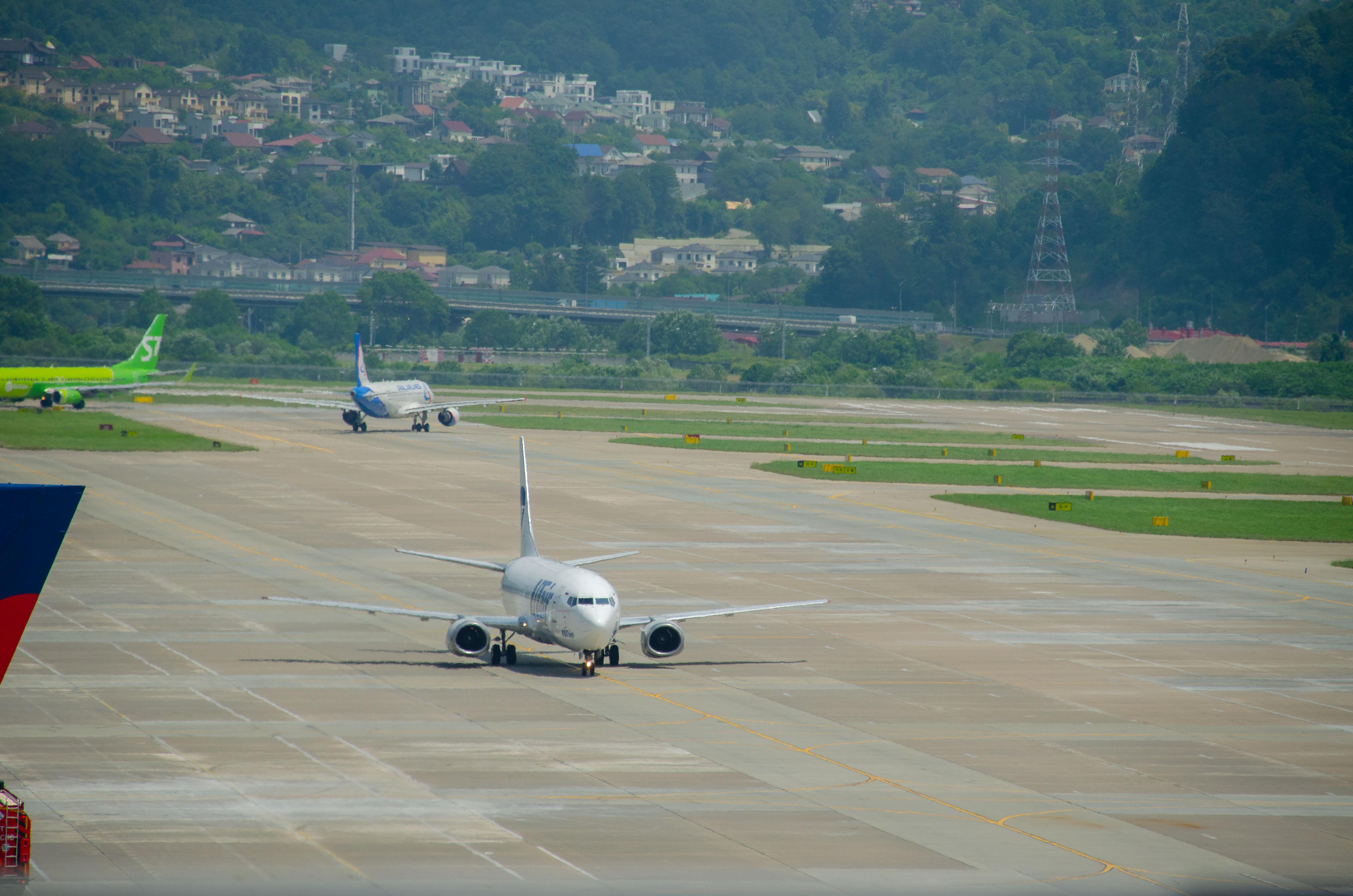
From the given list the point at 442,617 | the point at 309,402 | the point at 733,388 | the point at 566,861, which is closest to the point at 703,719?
the point at 442,617

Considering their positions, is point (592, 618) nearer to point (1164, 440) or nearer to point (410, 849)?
point (410, 849)

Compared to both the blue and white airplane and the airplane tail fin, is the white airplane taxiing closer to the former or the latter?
the blue and white airplane

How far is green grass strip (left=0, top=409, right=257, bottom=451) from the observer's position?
317ft

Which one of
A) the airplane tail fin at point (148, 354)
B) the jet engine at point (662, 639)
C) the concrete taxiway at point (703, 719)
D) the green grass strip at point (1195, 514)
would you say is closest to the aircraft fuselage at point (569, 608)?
the jet engine at point (662, 639)

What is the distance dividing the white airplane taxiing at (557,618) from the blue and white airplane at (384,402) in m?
69.3

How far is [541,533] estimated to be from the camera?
64.8 m

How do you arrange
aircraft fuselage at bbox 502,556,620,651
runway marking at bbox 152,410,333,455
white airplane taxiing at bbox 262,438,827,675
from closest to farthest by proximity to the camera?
aircraft fuselage at bbox 502,556,620,651, white airplane taxiing at bbox 262,438,827,675, runway marking at bbox 152,410,333,455

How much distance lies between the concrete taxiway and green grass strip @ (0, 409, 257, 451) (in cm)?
3117

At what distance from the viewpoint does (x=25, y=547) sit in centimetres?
1563

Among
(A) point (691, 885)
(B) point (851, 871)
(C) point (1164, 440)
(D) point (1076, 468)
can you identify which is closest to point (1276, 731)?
(B) point (851, 871)

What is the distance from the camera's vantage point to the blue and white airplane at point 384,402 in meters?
112

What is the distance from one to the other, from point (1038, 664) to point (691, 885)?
2096 cm

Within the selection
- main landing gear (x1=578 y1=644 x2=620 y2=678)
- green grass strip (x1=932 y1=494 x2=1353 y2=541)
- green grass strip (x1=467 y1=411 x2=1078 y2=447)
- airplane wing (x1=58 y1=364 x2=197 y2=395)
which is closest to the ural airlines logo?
airplane wing (x1=58 y1=364 x2=197 y2=395)

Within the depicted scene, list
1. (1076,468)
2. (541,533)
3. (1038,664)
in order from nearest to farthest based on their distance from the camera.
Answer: (1038,664), (541,533), (1076,468)
